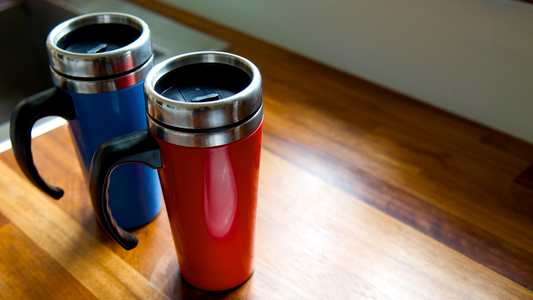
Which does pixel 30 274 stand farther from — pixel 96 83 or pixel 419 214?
pixel 419 214

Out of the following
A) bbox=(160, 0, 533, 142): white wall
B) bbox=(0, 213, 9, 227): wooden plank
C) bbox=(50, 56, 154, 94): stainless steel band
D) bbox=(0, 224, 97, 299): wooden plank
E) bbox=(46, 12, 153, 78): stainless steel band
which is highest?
bbox=(46, 12, 153, 78): stainless steel band

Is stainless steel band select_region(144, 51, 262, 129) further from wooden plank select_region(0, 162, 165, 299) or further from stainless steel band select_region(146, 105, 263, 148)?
wooden plank select_region(0, 162, 165, 299)

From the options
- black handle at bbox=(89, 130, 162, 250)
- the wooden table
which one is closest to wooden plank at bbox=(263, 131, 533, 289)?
the wooden table

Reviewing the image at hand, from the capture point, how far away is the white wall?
2.29 feet

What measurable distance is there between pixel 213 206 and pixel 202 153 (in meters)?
0.07

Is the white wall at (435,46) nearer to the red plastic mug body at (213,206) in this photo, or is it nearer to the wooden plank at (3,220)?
the red plastic mug body at (213,206)

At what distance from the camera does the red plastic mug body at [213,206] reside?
397 millimetres

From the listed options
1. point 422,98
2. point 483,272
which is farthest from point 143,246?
point 422,98

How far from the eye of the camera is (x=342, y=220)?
59 centimetres

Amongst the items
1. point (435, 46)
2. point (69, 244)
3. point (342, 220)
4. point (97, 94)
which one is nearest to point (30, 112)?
point (97, 94)

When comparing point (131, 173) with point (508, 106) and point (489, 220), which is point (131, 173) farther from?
point (508, 106)

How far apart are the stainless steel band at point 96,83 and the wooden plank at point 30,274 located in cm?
22

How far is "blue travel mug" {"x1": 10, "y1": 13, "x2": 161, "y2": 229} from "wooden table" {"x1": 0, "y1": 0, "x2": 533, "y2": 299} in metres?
0.08

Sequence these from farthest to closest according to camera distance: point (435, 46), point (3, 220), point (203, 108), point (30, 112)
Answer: point (435, 46), point (3, 220), point (30, 112), point (203, 108)
